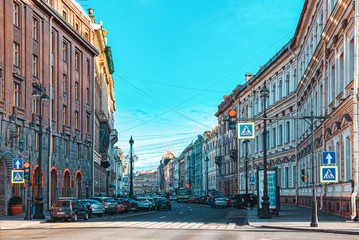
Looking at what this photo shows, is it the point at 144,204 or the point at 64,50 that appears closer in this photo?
the point at 144,204

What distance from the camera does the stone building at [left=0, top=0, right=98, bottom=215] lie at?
129ft

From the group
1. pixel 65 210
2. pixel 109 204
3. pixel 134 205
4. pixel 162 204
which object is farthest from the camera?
pixel 162 204

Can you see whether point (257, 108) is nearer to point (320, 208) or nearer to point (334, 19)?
point (320, 208)

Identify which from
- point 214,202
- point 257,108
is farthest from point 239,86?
point 214,202

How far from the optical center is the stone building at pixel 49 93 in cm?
3925

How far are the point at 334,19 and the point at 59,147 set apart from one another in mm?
28731

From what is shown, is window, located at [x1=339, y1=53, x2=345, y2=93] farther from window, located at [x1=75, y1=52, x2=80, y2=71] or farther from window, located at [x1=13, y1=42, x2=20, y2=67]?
window, located at [x1=75, y1=52, x2=80, y2=71]

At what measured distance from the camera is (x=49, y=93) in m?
48.1

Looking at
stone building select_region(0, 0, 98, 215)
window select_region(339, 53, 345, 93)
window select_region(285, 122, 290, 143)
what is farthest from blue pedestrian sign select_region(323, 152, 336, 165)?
window select_region(285, 122, 290, 143)

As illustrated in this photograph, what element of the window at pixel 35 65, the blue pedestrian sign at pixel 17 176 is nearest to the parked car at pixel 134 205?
the window at pixel 35 65

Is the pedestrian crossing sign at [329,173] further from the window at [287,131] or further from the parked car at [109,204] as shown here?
the window at [287,131]

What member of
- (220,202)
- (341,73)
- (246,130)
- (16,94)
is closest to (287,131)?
(220,202)

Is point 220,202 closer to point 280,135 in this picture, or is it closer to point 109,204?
point 280,135

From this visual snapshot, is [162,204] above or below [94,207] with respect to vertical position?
below
